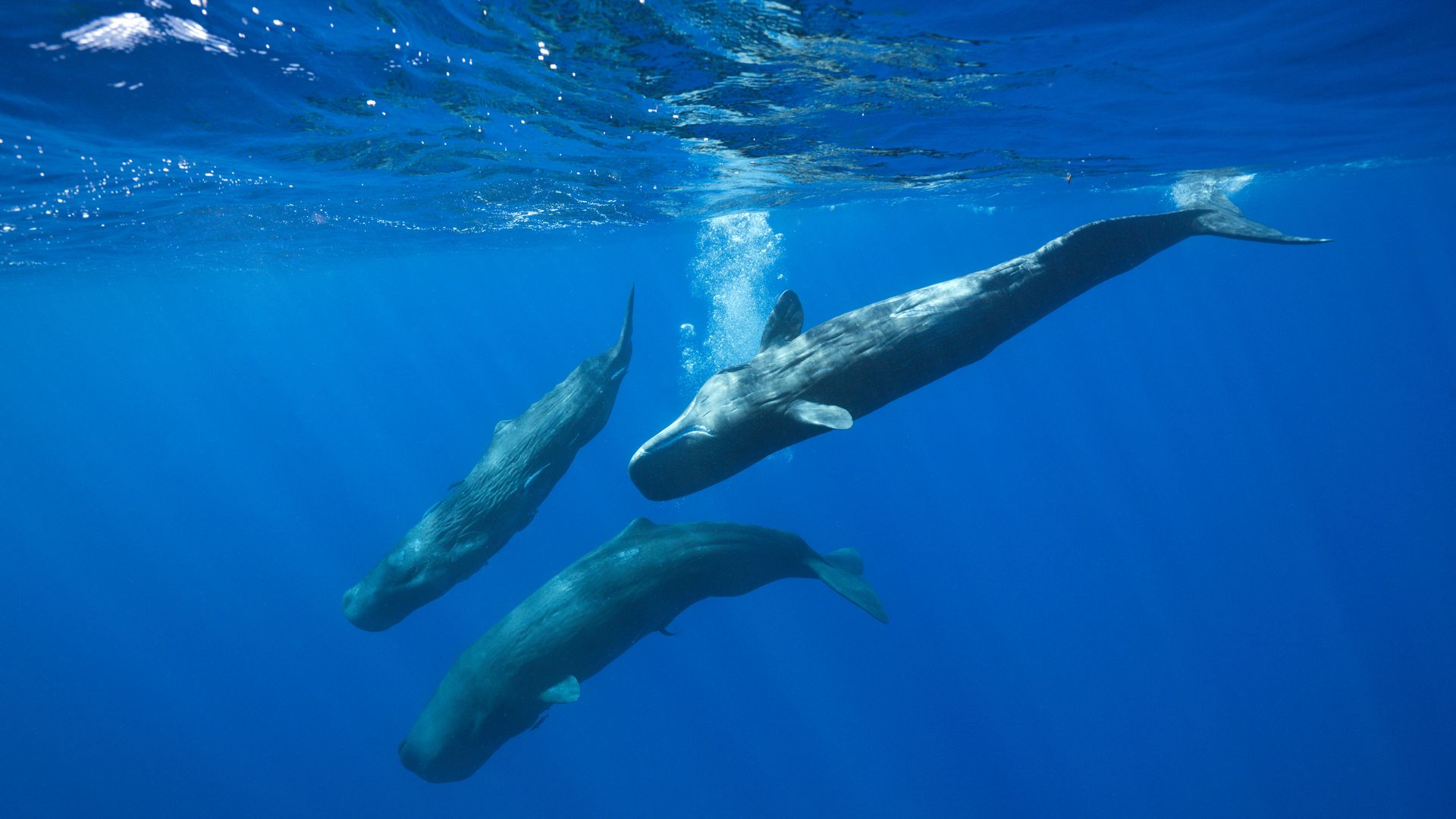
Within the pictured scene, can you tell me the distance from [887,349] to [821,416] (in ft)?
3.27

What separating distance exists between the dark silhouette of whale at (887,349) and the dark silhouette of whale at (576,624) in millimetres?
2630

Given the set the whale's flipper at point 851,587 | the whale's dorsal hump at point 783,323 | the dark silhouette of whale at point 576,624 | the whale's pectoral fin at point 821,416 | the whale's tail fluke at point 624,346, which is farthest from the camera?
the whale's tail fluke at point 624,346

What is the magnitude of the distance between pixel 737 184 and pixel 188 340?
12886 cm

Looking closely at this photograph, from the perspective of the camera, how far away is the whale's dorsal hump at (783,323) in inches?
234

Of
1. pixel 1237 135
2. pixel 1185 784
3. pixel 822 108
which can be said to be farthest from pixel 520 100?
pixel 1185 784

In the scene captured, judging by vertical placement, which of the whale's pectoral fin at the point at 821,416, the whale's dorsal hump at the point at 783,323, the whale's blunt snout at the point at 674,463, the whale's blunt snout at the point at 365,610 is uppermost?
the whale's dorsal hump at the point at 783,323

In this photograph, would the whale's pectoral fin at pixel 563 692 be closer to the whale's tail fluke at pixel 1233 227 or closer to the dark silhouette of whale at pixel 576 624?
the dark silhouette of whale at pixel 576 624

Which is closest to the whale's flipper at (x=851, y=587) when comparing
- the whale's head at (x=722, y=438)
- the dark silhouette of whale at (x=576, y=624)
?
the dark silhouette of whale at (x=576, y=624)

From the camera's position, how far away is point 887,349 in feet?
17.7

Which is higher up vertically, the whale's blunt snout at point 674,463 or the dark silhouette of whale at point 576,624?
the whale's blunt snout at point 674,463

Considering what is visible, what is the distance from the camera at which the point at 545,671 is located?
25.4ft

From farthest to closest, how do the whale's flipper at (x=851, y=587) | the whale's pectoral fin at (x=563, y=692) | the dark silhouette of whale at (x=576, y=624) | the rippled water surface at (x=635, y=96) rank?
the rippled water surface at (x=635, y=96), the dark silhouette of whale at (x=576, y=624), the whale's pectoral fin at (x=563, y=692), the whale's flipper at (x=851, y=587)

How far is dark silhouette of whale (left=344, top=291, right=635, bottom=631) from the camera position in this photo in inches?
338

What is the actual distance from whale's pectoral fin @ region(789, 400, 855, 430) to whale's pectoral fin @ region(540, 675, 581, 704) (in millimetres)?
4458
